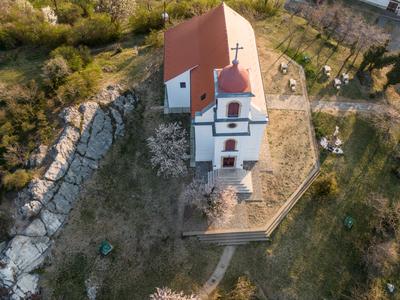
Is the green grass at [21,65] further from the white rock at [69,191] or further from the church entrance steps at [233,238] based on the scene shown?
the church entrance steps at [233,238]

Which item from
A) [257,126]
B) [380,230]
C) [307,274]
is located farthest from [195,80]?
[380,230]

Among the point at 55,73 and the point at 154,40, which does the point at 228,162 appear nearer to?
the point at 154,40

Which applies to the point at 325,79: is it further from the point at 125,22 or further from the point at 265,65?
the point at 125,22

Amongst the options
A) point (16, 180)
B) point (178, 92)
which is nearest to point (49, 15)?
point (178, 92)

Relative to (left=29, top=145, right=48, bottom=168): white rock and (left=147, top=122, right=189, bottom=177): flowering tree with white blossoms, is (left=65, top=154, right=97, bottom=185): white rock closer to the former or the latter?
(left=29, top=145, right=48, bottom=168): white rock

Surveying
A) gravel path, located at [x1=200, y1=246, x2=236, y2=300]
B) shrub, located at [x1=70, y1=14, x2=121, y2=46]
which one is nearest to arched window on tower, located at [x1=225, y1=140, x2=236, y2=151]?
gravel path, located at [x1=200, y1=246, x2=236, y2=300]

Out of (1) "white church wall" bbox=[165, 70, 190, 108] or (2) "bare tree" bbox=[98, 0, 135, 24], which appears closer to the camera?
(1) "white church wall" bbox=[165, 70, 190, 108]
